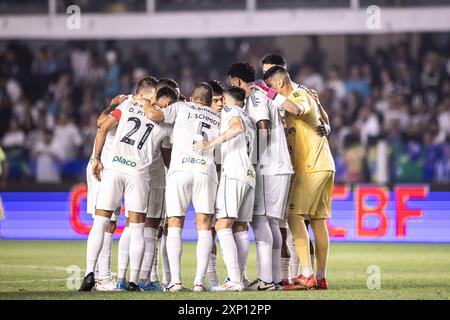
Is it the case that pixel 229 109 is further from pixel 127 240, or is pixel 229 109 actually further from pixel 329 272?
pixel 329 272

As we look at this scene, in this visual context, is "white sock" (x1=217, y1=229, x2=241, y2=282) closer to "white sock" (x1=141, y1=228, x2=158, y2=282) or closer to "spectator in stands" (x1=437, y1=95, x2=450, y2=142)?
"white sock" (x1=141, y1=228, x2=158, y2=282)

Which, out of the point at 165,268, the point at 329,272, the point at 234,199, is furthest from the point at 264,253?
the point at 329,272

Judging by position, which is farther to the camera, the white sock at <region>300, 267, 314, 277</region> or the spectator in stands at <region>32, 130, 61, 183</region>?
the spectator in stands at <region>32, 130, 61, 183</region>

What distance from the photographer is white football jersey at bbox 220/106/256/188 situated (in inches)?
427

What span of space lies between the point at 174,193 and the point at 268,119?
1.21 meters

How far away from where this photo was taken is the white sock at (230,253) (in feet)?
35.1

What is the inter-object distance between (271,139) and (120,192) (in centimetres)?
162

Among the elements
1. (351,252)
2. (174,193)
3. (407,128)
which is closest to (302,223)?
(174,193)

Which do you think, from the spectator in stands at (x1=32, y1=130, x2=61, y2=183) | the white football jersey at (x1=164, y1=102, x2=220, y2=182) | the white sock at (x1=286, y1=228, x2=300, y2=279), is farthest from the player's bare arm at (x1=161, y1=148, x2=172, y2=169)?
the spectator in stands at (x1=32, y1=130, x2=61, y2=183)

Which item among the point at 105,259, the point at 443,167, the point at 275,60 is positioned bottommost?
the point at 105,259

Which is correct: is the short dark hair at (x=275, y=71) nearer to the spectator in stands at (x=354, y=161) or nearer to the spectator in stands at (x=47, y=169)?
the spectator in stands at (x=354, y=161)

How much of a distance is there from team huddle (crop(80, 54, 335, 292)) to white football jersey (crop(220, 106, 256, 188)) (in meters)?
0.01

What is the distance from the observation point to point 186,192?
10.8 m

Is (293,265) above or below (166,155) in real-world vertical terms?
below
